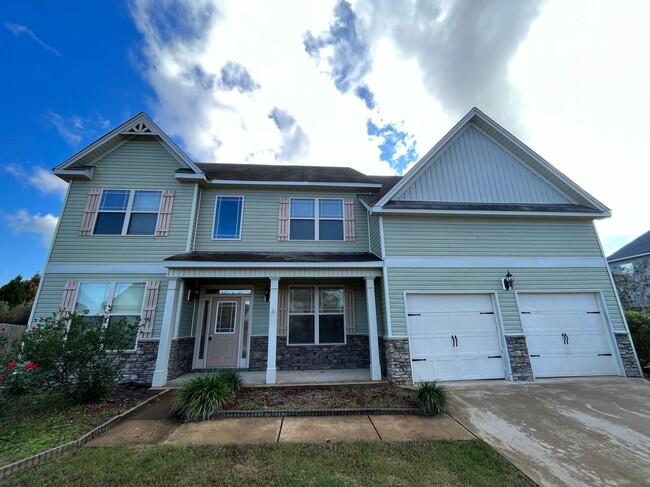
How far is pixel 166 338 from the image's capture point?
6.90 m

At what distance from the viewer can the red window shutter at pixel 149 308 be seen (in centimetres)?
733

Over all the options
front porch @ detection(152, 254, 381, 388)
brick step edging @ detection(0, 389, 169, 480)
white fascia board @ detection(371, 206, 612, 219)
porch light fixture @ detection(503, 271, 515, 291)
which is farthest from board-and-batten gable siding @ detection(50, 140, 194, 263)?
porch light fixture @ detection(503, 271, 515, 291)

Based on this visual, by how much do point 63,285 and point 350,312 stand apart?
8.79 m

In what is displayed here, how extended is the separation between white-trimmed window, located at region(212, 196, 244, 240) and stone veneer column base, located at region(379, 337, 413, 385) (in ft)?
19.5

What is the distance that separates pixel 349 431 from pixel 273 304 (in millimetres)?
→ 3708

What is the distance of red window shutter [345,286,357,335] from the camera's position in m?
8.61

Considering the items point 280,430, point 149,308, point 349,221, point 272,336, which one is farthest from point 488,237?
point 149,308

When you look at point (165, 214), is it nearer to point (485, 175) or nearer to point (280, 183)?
point (280, 183)

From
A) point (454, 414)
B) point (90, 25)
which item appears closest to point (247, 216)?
point (454, 414)

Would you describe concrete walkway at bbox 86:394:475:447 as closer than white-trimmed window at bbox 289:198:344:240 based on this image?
Yes

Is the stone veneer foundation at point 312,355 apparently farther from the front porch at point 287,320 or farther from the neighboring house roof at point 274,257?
the neighboring house roof at point 274,257

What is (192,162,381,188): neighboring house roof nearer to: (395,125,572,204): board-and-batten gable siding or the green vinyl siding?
(395,125,572,204): board-and-batten gable siding

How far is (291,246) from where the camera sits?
8.84 meters

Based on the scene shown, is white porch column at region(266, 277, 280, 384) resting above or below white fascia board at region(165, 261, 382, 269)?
below
